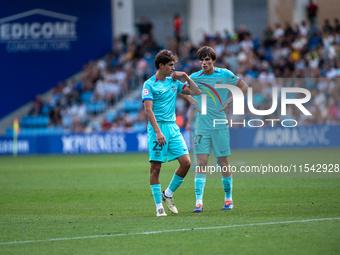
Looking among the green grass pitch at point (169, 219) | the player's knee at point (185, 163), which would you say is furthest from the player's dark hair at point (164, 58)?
the green grass pitch at point (169, 219)

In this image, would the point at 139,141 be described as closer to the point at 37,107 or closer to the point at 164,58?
the point at 37,107

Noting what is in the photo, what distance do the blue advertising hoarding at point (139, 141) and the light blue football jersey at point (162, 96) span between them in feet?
53.0

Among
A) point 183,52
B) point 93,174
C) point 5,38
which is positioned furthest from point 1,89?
point 93,174

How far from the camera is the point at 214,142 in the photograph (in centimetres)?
789

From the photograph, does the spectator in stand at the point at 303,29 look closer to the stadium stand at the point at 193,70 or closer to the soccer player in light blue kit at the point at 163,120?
the stadium stand at the point at 193,70

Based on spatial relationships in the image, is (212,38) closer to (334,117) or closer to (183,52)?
(183,52)

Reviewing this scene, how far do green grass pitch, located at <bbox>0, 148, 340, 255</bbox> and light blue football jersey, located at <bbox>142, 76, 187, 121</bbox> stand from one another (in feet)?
4.63

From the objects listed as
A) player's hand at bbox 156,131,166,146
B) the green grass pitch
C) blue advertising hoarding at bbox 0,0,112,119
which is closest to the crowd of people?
blue advertising hoarding at bbox 0,0,112,119

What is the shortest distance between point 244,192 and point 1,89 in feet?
84.5

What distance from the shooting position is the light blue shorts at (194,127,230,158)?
7.86 m

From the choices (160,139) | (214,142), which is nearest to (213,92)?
(214,142)

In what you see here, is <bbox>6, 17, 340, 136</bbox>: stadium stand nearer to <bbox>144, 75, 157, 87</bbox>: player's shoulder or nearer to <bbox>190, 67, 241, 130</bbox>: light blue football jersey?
<bbox>190, 67, 241, 130</bbox>: light blue football jersey

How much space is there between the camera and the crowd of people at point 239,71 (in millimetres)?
22688

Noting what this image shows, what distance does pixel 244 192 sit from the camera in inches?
401
